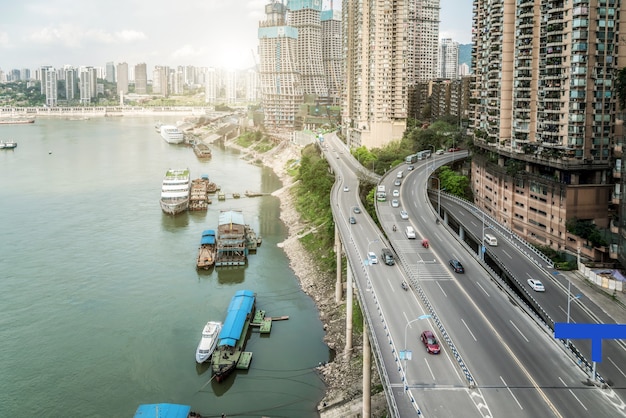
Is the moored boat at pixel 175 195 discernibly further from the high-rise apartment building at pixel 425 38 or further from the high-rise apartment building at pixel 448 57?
the high-rise apartment building at pixel 448 57

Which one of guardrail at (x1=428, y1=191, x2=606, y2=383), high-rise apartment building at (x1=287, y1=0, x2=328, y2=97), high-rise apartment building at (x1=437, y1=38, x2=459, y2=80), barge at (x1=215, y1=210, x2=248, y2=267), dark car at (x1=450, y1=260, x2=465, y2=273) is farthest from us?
high-rise apartment building at (x1=437, y1=38, x2=459, y2=80)

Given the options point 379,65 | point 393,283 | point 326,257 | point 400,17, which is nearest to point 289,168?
point 379,65

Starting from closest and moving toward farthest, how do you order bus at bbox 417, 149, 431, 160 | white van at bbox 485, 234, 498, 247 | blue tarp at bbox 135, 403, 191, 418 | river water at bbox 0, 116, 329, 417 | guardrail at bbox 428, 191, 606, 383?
guardrail at bbox 428, 191, 606, 383, blue tarp at bbox 135, 403, 191, 418, river water at bbox 0, 116, 329, 417, white van at bbox 485, 234, 498, 247, bus at bbox 417, 149, 431, 160

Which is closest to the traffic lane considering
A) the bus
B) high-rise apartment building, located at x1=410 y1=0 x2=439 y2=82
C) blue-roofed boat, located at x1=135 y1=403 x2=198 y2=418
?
Result: blue-roofed boat, located at x1=135 y1=403 x2=198 y2=418

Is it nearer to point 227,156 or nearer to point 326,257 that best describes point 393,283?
point 326,257

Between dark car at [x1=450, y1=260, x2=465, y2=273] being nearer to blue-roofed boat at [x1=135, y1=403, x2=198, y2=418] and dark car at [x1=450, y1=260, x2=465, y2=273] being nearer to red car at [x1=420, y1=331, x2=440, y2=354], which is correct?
red car at [x1=420, y1=331, x2=440, y2=354]

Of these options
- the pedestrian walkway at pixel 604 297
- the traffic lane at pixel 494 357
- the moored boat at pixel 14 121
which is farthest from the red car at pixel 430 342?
the moored boat at pixel 14 121

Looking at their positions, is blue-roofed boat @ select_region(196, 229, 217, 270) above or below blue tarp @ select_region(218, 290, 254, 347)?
above
